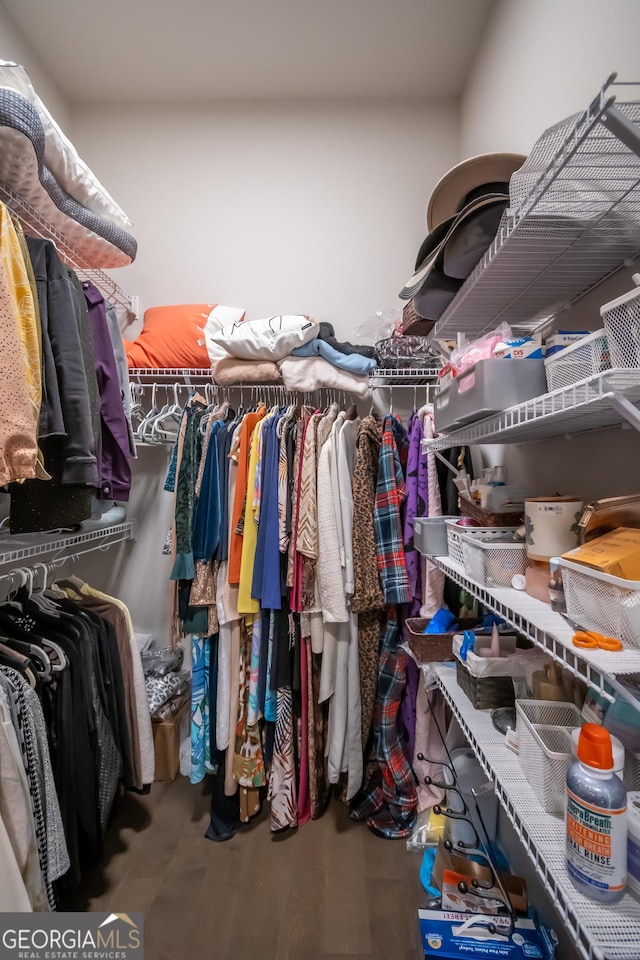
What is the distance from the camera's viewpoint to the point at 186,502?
1.62 metres

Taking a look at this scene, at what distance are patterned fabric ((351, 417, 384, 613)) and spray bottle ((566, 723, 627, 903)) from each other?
3.22 feet

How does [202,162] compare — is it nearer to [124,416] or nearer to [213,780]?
[124,416]

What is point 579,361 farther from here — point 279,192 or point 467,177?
point 279,192

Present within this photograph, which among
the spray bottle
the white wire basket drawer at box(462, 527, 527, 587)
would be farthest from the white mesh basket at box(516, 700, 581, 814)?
the white wire basket drawer at box(462, 527, 527, 587)

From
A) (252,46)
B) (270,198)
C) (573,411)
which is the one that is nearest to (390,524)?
(573,411)

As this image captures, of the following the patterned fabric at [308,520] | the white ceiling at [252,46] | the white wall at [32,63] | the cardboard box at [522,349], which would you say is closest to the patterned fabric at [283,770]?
the patterned fabric at [308,520]

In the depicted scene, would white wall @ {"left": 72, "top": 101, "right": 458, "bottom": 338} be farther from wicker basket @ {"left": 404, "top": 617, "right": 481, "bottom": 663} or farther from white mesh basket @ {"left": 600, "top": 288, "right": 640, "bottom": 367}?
white mesh basket @ {"left": 600, "top": 288, "right": 640, "bottom": 367}

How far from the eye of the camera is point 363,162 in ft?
6.62

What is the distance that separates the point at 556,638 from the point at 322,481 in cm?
104

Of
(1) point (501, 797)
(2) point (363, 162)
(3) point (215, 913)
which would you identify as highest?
(2) point (363, 162)

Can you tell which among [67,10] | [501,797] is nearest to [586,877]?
[501,797]

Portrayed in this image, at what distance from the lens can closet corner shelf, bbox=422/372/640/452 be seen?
1.76 feet

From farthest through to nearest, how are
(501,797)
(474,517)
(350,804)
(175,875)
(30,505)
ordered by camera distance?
(350,804) → (175,875) → (30,505) → (474,517) → (501,797)

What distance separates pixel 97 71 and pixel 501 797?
299 cm
